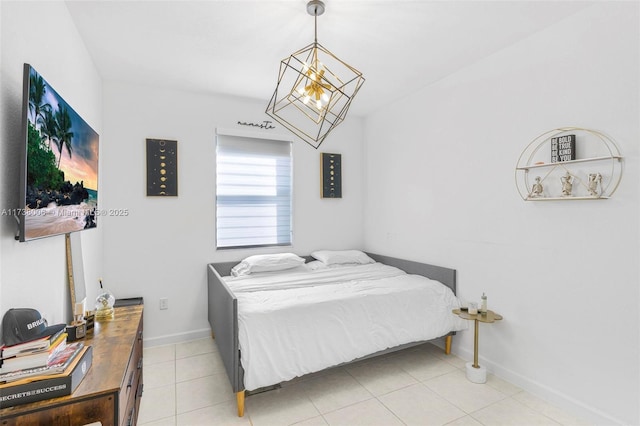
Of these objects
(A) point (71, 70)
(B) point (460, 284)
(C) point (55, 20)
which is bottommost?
(B) point (460, 284)

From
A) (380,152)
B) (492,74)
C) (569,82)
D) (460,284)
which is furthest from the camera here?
(380,152)

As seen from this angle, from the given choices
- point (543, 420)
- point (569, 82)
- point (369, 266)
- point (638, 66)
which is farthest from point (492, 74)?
point (543, 420)

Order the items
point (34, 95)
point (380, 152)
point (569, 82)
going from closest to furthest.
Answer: point (34, 95), point (569, 82), point (380, 152)

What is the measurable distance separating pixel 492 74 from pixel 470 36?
0.42m

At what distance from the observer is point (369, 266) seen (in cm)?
346

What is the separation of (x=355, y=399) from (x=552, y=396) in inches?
52.1

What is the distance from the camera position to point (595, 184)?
1869 mm

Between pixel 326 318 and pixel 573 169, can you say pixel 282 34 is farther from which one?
pixel 573 169

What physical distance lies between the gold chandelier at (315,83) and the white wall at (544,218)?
100 cm

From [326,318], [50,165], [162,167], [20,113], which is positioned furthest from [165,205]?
[326,318]

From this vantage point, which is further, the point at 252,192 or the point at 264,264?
the point at 252,192

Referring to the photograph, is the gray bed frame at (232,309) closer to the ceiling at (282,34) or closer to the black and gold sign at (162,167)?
the black and gold sign at (162,167)

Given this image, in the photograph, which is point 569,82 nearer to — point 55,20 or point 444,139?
point 444,139

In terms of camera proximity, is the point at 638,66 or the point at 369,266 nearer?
the point at 638,66
